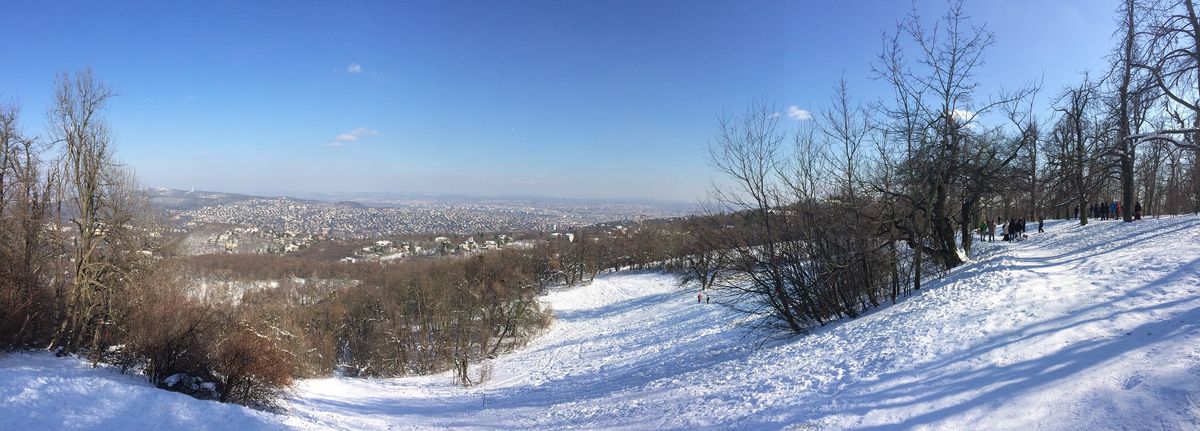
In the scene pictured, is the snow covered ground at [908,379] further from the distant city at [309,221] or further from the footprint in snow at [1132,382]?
the distant city at [309,221]

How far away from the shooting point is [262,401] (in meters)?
9.30

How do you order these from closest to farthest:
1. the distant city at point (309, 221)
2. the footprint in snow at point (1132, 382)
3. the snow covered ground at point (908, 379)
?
1. the footprint in snow at point (1132, 382)
2. the snow covered ground at point (908, 379)
3. the distant city at point (309, 221)

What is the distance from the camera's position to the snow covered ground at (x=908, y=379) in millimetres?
4891

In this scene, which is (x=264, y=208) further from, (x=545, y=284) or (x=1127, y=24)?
(x=1127, y=24)

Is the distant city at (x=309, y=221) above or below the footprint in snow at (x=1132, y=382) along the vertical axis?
below

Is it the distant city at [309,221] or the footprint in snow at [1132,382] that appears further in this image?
the distant city at [309,221]

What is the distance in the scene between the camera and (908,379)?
20.3ft

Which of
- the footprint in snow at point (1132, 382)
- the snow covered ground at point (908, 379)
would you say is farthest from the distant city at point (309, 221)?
the footprint in snow at point (1132, 382)

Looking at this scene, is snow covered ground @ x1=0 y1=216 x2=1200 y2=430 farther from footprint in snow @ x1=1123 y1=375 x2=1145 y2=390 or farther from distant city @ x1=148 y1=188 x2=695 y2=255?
distant city @ x1=148 y1=188 x2=695 y2=255

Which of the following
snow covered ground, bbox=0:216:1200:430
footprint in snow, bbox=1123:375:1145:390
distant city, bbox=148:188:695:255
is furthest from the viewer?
distant city, bbox=148:188:695:255

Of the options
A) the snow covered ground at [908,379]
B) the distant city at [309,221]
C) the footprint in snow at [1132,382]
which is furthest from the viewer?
the distant city at [309,221]

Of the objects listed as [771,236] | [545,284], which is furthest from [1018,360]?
[545,284]

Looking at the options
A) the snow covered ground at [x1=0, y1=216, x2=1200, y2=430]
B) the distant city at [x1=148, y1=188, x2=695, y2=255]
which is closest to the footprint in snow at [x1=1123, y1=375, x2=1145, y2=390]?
the snow covered ground at [x1=0, y1=216, x2=1200, y2=430]

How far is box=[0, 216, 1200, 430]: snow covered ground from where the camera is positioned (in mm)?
4891
